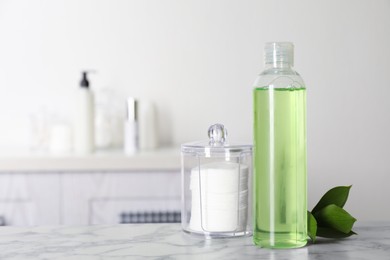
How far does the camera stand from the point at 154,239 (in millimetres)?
938

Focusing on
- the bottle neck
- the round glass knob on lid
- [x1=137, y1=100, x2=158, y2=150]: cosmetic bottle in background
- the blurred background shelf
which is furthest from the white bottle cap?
[x1=137, y1=100, x2=158, y2=150]: cosmetic bottle in background

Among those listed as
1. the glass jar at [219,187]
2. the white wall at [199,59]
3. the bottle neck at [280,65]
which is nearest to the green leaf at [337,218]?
the glass jar at [219,187]

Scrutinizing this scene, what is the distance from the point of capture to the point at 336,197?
0.95m

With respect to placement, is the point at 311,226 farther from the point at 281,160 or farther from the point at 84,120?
the point at 84,120

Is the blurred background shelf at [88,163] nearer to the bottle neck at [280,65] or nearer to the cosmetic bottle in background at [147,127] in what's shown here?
the cosmetic bottle in background at [147,127]

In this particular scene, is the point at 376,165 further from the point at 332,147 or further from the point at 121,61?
the point at 121,61

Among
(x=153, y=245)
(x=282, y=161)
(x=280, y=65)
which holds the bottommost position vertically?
(x=153, y=245)

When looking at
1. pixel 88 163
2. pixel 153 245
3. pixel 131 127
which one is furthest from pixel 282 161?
pixel 131 127

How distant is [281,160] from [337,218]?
0.15 meters

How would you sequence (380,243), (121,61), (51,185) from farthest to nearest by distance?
(121,61)
(51,185)
(380,243)

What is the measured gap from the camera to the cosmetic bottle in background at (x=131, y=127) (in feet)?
7.73

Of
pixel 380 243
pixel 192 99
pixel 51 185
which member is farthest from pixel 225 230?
pixel 192 99

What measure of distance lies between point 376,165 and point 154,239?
189cm

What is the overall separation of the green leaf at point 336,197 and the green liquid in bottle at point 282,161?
11 centimetres
